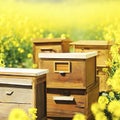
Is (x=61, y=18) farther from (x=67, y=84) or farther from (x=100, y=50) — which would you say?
(x=67, y=84)

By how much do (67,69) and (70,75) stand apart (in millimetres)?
66

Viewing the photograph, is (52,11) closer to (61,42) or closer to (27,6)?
(27,6)

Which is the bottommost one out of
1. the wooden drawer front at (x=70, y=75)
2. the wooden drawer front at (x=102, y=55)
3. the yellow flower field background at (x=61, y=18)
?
the wooden drawer front at (x=70, y=75)

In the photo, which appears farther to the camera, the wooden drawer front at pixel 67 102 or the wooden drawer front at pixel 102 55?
the wooden drawer front at pixel 102 55

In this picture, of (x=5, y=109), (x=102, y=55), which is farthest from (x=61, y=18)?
(x=5, y=109)

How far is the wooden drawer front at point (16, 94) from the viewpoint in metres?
4.57

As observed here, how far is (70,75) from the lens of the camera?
508 cm

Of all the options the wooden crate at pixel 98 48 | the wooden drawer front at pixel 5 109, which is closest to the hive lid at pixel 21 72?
Result: the wooden drawer front at pixel 5 109

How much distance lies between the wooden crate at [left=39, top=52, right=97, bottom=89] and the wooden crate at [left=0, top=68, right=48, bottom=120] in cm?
39

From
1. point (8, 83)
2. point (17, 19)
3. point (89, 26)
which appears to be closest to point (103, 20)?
point (89, 26)

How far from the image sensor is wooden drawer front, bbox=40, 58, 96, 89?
5.04 meters

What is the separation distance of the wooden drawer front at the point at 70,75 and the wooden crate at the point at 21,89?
0.40 meters

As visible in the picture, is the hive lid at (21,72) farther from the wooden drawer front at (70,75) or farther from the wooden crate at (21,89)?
the wooden drawer front at (70,75)

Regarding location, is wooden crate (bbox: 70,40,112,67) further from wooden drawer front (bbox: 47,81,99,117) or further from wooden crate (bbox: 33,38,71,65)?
wooden drawer front (bbox: 47,81,99,117)
